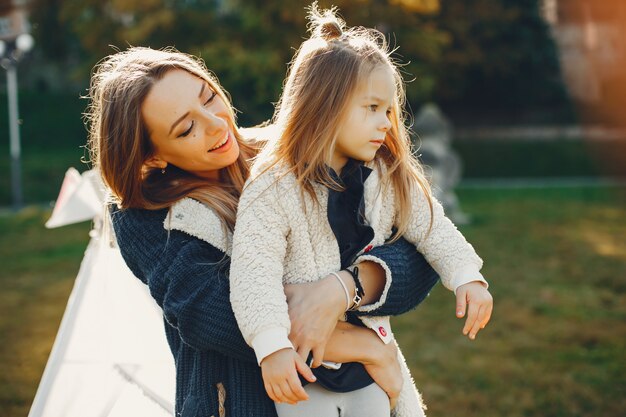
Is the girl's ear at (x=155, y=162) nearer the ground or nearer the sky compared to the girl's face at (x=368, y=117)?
nearer the ground

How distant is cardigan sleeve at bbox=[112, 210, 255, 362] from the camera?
168cm

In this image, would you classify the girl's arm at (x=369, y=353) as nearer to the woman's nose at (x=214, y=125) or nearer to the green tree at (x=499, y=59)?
the woman's nose at (x=214, y=125)

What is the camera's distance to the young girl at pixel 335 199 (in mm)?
1710

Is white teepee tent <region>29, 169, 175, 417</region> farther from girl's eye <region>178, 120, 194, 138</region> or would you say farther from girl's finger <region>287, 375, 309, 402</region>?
girl's finger <region>287, 375, 309, 402</region>

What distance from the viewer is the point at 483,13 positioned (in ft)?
59.0

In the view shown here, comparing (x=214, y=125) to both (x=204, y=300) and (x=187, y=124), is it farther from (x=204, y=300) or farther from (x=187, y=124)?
(x=204, y=300)

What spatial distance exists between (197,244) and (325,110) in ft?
1.36

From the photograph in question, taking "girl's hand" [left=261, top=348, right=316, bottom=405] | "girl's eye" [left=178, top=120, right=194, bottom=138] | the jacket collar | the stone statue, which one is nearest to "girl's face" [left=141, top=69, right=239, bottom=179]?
"girl's eye" [left=178, top=120, right=194, bottom=138]

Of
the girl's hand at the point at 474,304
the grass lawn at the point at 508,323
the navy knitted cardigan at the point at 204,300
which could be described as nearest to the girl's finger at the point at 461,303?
the girl's hand at the point at 474,304

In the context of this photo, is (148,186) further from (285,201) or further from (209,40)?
(209,40)

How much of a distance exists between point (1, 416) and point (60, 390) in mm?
1982

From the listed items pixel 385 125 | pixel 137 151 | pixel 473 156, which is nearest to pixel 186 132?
pixel 137 151

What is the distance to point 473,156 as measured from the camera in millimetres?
18109

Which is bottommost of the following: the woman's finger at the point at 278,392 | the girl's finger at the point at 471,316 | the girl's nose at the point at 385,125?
the woman's finger at the point at 278,392
